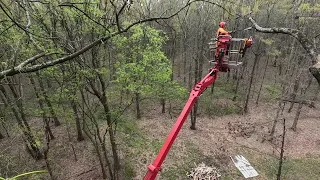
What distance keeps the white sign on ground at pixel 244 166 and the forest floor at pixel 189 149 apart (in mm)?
279

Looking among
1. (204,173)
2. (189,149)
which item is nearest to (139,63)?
(189,149)

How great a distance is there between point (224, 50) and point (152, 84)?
6.04 metres

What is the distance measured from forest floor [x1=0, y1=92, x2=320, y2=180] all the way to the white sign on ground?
28 cm

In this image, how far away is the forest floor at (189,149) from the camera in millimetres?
14086

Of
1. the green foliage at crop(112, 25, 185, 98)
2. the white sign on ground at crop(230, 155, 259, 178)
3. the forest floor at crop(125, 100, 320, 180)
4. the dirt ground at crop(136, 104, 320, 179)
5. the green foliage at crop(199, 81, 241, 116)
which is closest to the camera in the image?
the green foliage at crop(112, 25, 185, 98)

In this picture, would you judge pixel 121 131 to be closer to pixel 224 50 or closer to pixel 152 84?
pixel 152 84

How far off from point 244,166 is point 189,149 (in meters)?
3.61

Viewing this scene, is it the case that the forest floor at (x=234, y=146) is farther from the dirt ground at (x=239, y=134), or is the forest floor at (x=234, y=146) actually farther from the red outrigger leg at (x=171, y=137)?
the red outrigger leg at (x=171, y=137)

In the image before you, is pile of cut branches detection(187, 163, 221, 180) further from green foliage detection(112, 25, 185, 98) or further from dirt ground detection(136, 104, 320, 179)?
green foliage detection(112, 25, 185, 98)

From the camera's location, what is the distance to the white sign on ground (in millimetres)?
14031

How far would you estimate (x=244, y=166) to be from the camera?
48.1ft

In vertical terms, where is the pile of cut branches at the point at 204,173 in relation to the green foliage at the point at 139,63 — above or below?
below

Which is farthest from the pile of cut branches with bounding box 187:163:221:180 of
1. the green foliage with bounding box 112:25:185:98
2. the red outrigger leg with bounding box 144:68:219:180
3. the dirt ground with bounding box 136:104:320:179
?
the red outrigger leg with bounding box 144:68:219:180

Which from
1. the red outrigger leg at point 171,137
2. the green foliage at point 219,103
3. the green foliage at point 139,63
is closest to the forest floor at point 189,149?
the green foliage at point 219,103
